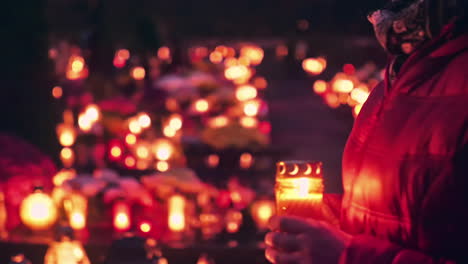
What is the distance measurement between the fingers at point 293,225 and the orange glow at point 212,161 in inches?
271

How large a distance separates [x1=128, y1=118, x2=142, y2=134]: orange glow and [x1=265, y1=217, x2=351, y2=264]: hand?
24.3 ft

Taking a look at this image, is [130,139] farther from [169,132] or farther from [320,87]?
[320,87]

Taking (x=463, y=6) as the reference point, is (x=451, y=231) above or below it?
below

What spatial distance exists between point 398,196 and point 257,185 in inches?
265

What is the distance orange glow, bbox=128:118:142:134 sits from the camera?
954cm

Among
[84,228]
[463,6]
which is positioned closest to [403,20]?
[463,6]

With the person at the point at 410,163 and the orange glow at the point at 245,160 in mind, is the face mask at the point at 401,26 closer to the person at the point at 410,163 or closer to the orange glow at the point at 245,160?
the person at the point at 410,163

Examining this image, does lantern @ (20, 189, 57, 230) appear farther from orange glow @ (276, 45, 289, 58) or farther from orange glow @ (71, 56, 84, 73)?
orange glow @ (276, 45, 289, 58)

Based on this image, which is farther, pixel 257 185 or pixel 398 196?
pixel 257 185

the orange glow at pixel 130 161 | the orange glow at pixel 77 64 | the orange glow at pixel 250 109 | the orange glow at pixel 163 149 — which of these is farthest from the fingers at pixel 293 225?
the orange glow at pixel 77 64

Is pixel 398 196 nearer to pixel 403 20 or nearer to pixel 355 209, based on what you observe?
pixel 355 209

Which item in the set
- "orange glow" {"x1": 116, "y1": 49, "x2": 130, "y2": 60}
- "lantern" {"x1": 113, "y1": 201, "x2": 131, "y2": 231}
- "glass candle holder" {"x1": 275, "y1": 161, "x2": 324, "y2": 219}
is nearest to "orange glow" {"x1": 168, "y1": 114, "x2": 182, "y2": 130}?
"lantern" {"x1": 113, "y1": 201, "x2": 131, "y2": 231}

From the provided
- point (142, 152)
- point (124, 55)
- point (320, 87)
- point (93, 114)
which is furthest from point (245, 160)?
point (320, 87)

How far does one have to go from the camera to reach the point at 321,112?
24.2 metres
